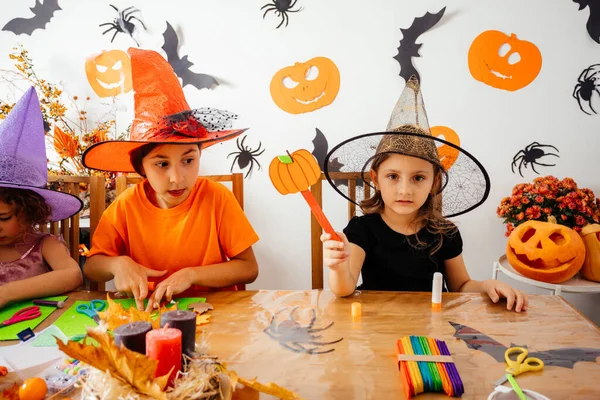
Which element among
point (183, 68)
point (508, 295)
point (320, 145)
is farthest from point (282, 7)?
point (508, 295)

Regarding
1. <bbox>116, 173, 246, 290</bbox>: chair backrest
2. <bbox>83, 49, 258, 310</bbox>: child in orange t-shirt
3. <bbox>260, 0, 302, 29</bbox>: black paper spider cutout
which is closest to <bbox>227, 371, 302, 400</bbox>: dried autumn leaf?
<bbox>83, 49, 258, 310</bbox>: child in orange t-shirt

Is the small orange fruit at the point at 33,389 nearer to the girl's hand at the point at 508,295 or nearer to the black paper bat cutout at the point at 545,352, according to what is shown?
the black paper bat cutout at the point at 545,352

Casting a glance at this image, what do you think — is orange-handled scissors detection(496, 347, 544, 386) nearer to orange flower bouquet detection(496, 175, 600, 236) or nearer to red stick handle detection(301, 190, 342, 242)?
red stick handle detection(301, 190, 342, 242)

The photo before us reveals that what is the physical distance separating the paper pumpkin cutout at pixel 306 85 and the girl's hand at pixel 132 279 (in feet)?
4.86

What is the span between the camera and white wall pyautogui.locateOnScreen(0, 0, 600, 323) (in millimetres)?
2080

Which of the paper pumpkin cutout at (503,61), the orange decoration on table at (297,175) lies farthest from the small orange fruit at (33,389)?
the paper pumpkin cutout at (503,61)

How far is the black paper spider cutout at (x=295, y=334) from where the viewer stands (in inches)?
29.0

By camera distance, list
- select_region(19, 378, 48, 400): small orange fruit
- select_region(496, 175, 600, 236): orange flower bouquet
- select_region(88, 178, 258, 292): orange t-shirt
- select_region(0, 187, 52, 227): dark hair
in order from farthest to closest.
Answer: select_region(496, 175, 600, 236): orange flower bouquet → select_region(88, 178, 258, 292): orange t-shirt → select_region(0, 187, 52, 227): dark hair → select_region(19, 378, 48, 400): small orange fruit

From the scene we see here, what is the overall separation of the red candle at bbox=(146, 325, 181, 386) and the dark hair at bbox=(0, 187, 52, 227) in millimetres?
801

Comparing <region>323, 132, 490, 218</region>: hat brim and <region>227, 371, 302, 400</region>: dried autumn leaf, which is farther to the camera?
<region>323, 132, 490, 218</region>: hat brim

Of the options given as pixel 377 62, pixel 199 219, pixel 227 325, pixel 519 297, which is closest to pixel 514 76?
pixel 377 62

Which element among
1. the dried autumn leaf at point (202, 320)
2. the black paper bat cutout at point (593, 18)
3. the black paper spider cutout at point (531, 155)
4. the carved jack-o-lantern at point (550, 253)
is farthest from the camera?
the black paper spider cutout at point (531, 155)

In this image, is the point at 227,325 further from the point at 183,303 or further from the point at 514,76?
the point at 514,76

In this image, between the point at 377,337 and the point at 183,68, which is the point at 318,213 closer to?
the point at 377,337
